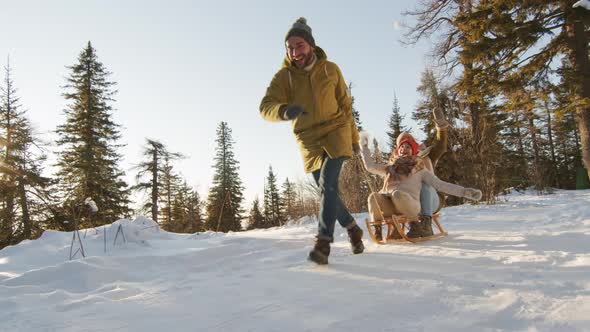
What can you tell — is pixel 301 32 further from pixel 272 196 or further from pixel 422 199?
pixel 272 196

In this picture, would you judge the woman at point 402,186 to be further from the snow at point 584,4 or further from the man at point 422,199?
the snow at point 584,4

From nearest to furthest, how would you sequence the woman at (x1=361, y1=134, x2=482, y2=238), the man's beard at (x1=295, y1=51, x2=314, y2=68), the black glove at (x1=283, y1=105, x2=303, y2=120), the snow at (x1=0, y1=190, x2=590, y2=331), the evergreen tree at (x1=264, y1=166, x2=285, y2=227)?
the snow at (x1=0, y1=190, x2=590, y2=331)
the black glove at (x1=283, y1=105, x2=303, y2=120)
the man's beard at (x1=295, y1=51, x2=314, y2=68)
the woman at (x1=361, y1=134, x2=482, y2=238)
the evergreen tree at (x1=264, y1=166, x2=285, y2=227)

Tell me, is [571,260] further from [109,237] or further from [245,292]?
[109,237]

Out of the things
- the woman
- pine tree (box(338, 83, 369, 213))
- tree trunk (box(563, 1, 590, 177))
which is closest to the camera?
the woman

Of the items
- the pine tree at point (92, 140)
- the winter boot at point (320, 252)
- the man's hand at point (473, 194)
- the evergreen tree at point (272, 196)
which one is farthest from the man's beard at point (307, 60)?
the evergreen tree at point (272, 196)

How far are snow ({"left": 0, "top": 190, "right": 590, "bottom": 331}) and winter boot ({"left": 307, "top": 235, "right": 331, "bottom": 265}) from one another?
73 millimetres

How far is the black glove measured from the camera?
2.22 meters

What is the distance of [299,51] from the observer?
2.53 m

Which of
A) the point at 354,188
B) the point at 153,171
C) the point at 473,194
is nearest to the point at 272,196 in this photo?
the point at 153,171

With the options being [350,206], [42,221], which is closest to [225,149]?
[42,221]

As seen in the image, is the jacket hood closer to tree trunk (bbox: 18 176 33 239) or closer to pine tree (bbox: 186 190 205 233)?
pine tree (bbox: 186 190 205 233)

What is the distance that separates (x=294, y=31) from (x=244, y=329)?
207 centimetres

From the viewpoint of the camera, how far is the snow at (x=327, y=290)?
4.25 ft

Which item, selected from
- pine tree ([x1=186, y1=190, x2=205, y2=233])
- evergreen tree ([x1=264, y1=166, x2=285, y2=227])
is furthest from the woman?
evergreen tree ([x1=264, y1=166, x2=285, y2=227])
